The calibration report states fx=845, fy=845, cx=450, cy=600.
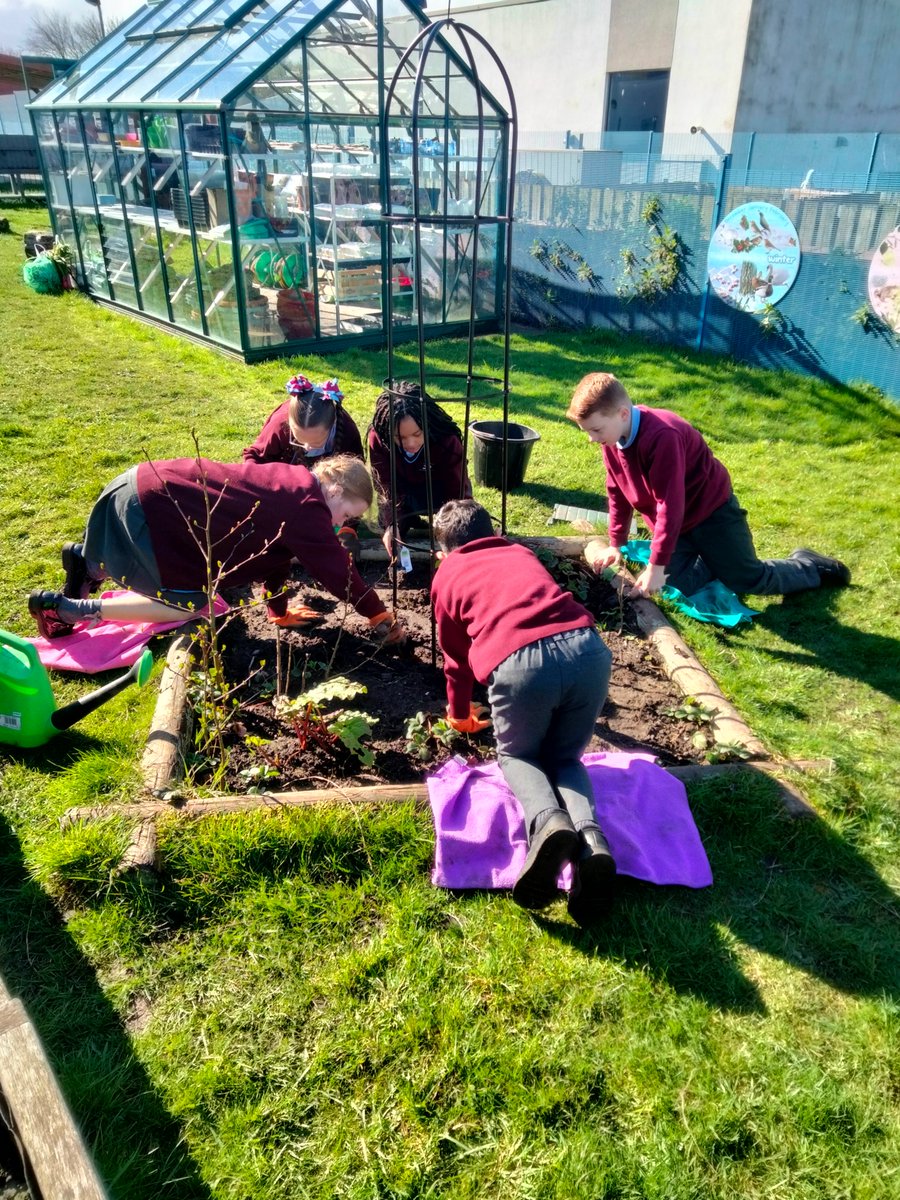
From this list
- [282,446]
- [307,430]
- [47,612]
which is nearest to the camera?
[47,612]

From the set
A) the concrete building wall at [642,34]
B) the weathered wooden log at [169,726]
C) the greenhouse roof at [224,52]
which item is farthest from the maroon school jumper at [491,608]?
the concrete building wall at [642,34]

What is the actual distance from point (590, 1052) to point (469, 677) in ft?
4.29

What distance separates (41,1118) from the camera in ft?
4.83

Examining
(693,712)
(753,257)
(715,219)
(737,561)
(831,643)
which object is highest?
(715,219)

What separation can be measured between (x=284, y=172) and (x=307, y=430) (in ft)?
18.8

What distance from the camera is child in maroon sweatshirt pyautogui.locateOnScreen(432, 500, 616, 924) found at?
2.41 m

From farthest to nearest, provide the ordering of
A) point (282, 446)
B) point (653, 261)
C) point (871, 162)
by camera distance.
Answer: point (653, 261) → point (871, 162) → point (282, 446)

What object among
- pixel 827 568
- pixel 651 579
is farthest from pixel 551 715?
pixel 827 568

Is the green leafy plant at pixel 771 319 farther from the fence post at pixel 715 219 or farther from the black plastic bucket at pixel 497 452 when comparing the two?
the black plastic bucket at pixel 497 452

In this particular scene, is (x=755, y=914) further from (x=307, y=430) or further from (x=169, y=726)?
(x=307, y=430)

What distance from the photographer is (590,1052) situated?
2.16m

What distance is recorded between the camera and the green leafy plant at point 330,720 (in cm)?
291

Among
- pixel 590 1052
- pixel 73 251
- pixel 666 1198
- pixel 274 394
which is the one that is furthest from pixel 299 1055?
pixel 73 251

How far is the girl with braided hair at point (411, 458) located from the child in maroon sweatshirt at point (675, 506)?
0.83 meters
